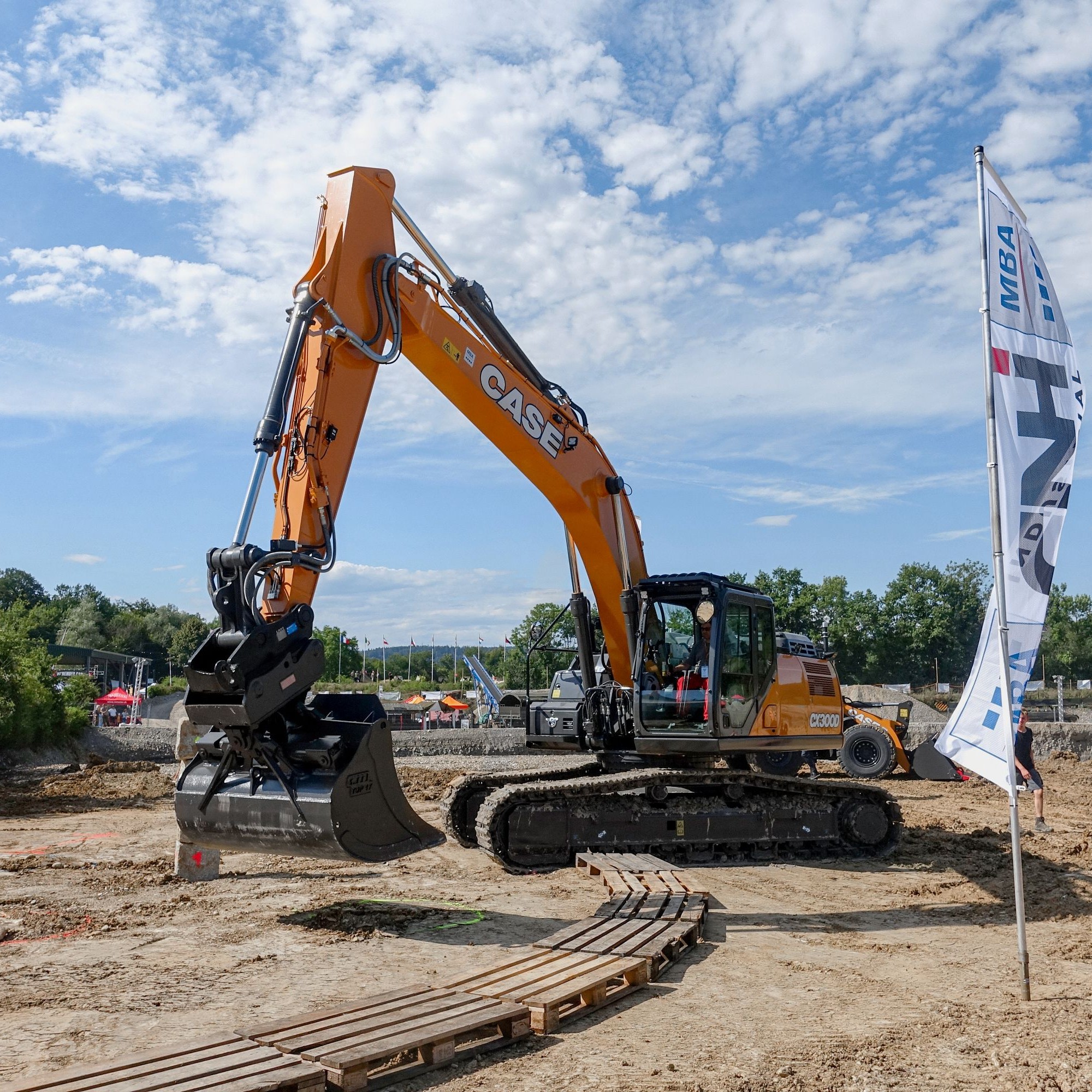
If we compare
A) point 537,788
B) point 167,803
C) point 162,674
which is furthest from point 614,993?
point 162,674

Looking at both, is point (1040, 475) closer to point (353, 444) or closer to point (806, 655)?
point (353, 444)

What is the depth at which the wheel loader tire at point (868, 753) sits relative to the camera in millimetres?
18922

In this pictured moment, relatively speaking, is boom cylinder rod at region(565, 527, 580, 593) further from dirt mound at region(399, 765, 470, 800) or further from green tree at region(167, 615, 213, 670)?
green tree at region(167, 615, 213, 670)

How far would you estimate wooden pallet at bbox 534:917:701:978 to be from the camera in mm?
6203

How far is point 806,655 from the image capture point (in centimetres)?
1198

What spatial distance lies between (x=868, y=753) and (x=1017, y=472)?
14.0m

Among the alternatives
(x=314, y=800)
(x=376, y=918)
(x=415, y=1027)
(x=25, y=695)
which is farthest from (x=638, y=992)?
(x=25, y=695)

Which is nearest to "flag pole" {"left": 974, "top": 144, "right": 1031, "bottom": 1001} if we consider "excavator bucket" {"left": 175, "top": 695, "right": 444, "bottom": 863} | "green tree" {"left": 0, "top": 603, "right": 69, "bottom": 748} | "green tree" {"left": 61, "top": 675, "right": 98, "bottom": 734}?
"excavator bucket" {"left": 175, "top": 695, "right": 444, "bottom": 863}

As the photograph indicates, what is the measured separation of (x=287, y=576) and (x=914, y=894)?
20.3 ft

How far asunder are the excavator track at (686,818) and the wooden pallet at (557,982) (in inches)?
132

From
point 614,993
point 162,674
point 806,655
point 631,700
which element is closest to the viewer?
point 614,993

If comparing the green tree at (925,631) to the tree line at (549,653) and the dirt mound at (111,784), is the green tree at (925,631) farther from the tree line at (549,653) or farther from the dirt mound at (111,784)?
the dirt mound at (111,784)

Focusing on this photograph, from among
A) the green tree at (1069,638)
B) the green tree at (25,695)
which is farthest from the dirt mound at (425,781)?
the green tree at (1069,638)

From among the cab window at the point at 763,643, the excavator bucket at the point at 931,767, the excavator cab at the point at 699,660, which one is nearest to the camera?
the excavator cab at the point at 699,660
